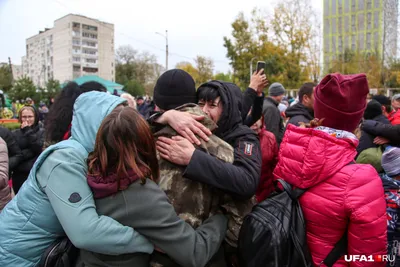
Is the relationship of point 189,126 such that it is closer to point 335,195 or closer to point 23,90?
point 335,195

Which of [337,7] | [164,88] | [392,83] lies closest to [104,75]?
[337,7]

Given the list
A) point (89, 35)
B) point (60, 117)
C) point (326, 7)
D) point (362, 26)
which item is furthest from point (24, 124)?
point (89, 35)

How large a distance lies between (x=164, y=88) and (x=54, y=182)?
32.6 inches

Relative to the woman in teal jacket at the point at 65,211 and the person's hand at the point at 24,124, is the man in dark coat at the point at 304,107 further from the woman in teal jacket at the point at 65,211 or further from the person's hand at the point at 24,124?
the person's hand at the point at 24,124

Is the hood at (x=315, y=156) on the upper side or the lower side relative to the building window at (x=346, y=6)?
lower

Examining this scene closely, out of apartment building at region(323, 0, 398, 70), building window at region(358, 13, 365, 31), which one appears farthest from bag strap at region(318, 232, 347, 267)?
building window at region(358, 13, 365, 31)

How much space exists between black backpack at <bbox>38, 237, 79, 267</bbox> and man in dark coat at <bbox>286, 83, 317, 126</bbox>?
10.2 feet

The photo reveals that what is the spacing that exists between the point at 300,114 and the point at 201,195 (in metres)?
2.85

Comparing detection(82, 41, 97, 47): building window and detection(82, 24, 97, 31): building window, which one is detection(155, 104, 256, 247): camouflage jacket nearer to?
detection(82, 24, 97, 31): building window

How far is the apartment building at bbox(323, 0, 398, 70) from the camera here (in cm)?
1741

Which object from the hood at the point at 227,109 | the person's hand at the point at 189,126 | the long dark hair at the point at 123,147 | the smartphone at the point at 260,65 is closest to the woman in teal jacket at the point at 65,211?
the long dark hair at the point at 123,147

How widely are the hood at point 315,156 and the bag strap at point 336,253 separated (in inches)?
13.6

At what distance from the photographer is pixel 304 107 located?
13.6 ft

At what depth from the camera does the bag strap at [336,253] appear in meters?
1.65
